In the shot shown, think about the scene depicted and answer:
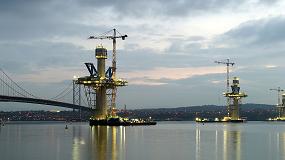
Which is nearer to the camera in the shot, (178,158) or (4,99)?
(178,158)

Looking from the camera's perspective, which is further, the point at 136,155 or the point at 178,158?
the point at 136,155

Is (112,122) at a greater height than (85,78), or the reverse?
(85,78)

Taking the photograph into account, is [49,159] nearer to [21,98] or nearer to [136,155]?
[136,155]

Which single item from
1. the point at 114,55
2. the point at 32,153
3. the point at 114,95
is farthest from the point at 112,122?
the point at 32,153

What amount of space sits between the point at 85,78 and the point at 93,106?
15083 mm

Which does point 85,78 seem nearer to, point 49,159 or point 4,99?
point 4,99

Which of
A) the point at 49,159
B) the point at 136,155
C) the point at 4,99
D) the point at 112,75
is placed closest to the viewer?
the point at 49,159

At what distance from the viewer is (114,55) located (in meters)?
186

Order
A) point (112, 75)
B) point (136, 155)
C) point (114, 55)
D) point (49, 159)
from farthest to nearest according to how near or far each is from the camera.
Result: point (114, 55), point (112, 75), point (136, 155), point (49, 159)

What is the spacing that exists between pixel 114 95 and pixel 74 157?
414 ft

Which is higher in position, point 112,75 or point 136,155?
point 112,75

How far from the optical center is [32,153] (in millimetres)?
53906

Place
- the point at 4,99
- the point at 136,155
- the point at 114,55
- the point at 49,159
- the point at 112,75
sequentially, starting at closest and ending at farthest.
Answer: the point at 49,159
the point at 136,155
the point at 4,99
the point at 112,75
the point at 114,55

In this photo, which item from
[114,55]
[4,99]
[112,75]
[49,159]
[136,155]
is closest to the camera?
[49,159]
